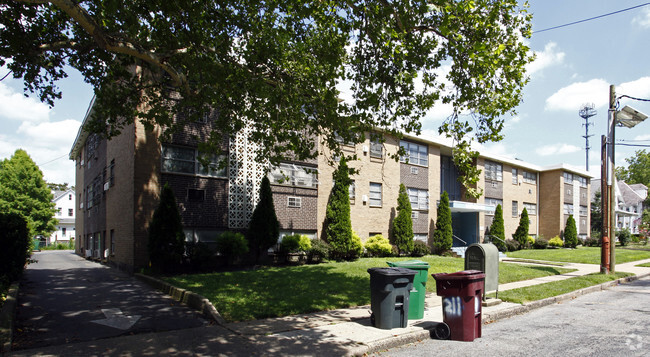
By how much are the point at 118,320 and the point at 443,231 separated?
2092 centimetres

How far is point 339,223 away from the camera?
1978cm

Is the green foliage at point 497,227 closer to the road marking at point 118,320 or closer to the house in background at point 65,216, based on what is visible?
the road marking at point 118,320

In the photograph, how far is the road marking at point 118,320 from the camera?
7.86 m

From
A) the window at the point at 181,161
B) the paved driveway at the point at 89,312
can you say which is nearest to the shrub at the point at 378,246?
the window at the point at 181,161

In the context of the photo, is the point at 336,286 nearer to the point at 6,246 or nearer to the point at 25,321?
the point at 25,321

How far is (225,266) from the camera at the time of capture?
16094 millimetres

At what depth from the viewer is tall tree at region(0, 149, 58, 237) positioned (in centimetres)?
4419

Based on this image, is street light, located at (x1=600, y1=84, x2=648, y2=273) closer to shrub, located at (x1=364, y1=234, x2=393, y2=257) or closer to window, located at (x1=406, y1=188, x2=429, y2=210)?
shrub, located at (x1=364, y1=234, x2=393, y2=257)

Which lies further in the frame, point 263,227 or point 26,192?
point 26,192

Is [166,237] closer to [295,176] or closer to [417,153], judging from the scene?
[295,176]

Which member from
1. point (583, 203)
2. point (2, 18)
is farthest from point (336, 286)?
point (583, 203)

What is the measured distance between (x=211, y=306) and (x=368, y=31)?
6577 mm

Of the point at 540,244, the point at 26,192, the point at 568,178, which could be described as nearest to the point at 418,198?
the point at 540,244

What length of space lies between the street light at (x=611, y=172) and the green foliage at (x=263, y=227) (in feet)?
43.0
